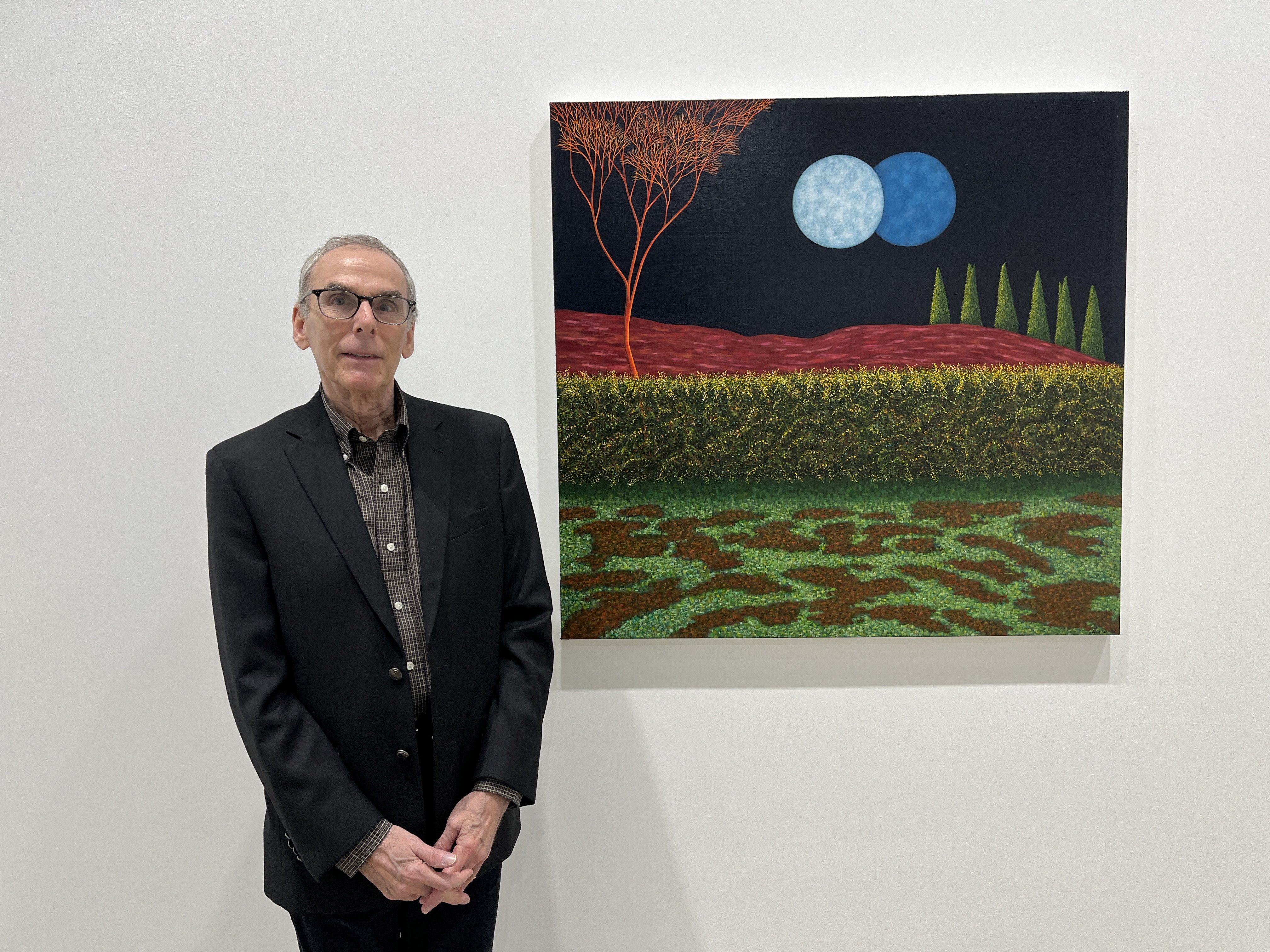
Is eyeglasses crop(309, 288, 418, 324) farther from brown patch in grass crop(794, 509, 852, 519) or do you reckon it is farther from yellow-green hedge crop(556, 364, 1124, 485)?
brown patch in grass crop(794, 509, 852, 519)

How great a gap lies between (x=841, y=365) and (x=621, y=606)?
74 cm

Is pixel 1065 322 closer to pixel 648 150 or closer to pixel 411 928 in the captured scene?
pixel 648 150

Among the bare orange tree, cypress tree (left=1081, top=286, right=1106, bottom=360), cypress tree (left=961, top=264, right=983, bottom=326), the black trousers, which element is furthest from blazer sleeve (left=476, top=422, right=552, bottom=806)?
cypress tree (left=1081, top=286, right=1106, bottom=360)

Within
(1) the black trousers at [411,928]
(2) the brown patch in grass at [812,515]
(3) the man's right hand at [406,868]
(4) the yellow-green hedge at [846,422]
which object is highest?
(4) the yellow-green hedge at [846,422]

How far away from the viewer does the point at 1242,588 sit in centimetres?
186

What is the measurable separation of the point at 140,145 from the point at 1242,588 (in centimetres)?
274

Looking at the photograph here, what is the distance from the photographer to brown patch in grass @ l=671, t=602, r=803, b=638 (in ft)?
5.96

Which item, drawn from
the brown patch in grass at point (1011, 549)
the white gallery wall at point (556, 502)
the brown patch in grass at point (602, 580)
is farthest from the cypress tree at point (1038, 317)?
the brown patch in grass at point (602, 580)

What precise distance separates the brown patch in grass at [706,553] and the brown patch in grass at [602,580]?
10cm

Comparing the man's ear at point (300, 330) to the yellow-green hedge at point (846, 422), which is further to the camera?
the yellow-green hedge at point (846, 422)

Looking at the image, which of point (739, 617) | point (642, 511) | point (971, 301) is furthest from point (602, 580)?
point (971, 301)

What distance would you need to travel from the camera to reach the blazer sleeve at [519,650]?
4.55 ft

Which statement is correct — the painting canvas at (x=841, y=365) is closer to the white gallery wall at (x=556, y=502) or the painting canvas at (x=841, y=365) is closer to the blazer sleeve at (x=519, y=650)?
the white gallery wall at (x=556, y=502)

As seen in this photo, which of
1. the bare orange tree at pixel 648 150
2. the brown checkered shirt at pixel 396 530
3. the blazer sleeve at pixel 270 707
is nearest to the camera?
the blazer sleeve at pixel 270 707
